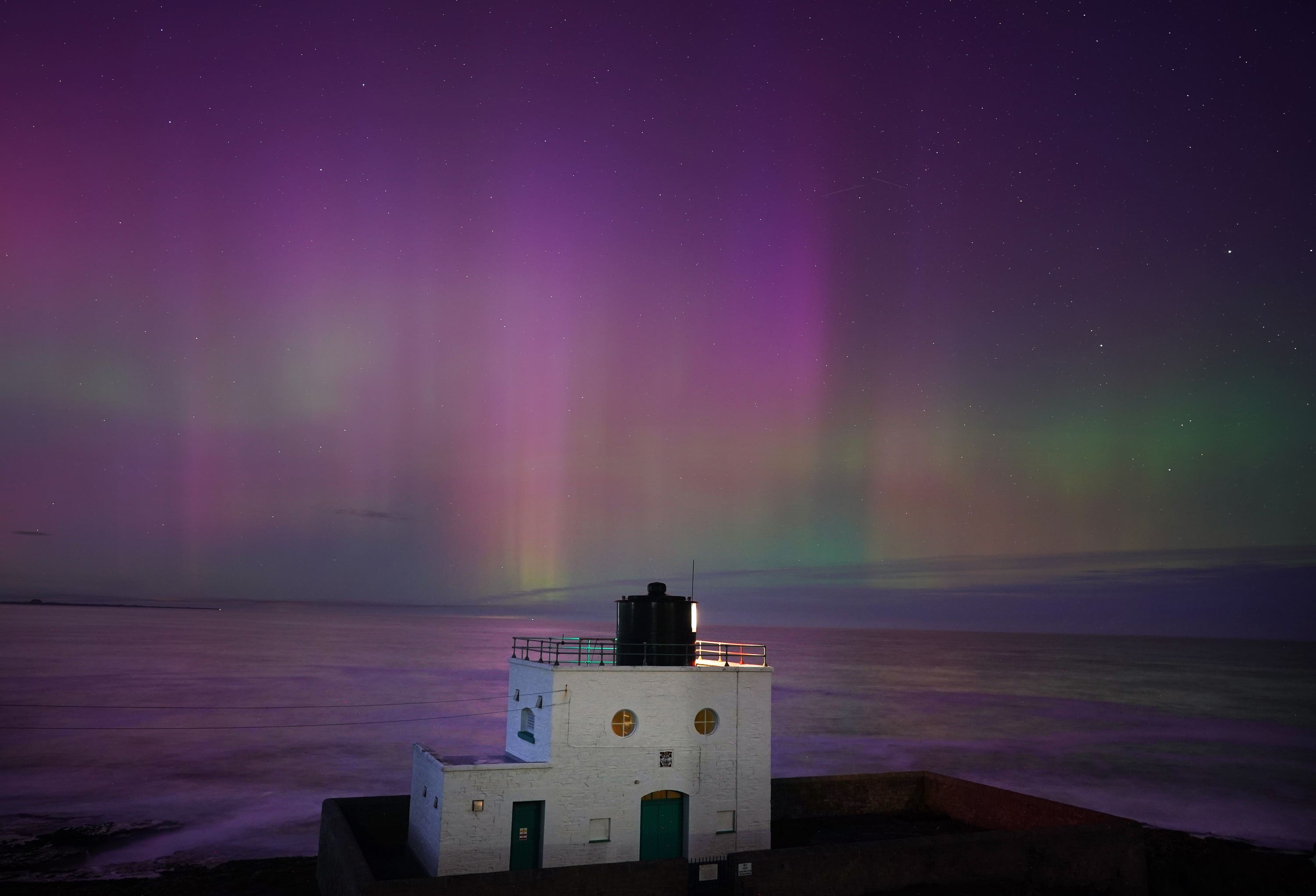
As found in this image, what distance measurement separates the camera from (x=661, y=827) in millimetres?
16141

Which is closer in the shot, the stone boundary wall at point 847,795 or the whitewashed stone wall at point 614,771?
the whitewashed stone wall at point 614,771

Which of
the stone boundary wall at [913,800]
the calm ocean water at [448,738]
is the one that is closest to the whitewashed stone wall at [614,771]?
the stone boundary wall at [913,800]

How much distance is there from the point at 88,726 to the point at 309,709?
13465 millimetres

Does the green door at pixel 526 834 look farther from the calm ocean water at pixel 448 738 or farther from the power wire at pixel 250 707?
the power wire at pixel 250 707

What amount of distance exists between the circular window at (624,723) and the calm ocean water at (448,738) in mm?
15120

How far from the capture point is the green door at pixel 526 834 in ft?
50.2

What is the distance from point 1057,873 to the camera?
55.6 ft

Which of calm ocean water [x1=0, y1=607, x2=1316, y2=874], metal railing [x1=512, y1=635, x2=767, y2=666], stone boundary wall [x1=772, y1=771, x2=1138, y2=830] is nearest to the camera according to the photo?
metal railing [x1=512, y1=635, x2=767, y2=666]

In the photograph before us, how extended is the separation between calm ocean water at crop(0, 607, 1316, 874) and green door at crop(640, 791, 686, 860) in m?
14.7

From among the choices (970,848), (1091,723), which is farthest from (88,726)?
(1091,723)

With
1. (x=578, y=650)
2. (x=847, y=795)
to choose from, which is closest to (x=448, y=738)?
(x=847, y=795)

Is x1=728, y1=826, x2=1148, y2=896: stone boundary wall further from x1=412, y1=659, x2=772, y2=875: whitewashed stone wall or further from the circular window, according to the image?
the circular window

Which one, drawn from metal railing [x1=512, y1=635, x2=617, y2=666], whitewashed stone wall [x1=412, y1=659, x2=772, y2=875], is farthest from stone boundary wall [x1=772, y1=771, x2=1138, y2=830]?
metal railing [x1=512, y1=635, x2=617, y2=666]

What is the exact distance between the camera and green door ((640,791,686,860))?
52.6 feet
